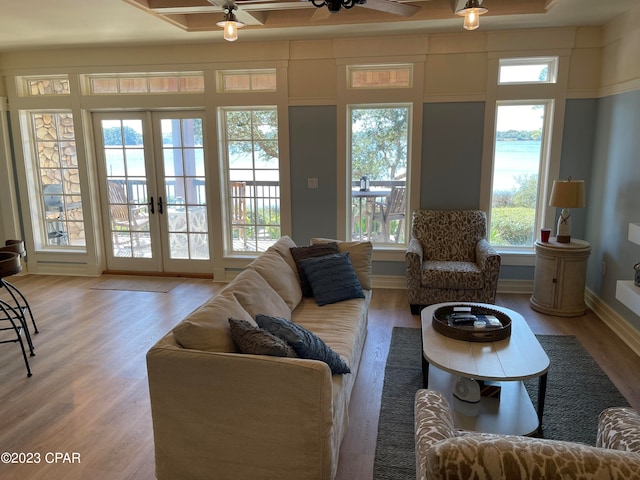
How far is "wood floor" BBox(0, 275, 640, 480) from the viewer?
2.33 metres

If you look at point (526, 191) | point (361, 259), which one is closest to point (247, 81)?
point (361, 259)

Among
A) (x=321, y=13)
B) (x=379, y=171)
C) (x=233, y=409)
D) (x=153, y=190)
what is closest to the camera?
(x=233, y=409)

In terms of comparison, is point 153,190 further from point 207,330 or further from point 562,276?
point 562,276

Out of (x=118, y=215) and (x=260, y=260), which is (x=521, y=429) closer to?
(x=260, y=260)

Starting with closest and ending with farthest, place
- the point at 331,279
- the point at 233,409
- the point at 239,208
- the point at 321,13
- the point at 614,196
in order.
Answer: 1. the point at 233,409
2. the point at 321,13
3. the point at 331,279
4. the point at 614,196
5. the point at 239,208

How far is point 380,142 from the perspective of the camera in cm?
493

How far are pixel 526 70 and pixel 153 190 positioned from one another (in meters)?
4.40

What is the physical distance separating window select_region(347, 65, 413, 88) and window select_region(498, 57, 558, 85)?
3.08 ft

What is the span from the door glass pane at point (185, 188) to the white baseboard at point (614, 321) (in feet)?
13.9

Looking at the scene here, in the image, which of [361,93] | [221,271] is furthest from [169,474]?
[361,93]

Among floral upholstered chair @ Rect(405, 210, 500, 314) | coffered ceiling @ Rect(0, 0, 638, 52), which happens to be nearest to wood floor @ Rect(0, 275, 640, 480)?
floral upholstered chair @ Rect(405, 210, 500, 314)

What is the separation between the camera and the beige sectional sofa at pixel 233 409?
1816mm

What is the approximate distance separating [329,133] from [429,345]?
9.71 feet

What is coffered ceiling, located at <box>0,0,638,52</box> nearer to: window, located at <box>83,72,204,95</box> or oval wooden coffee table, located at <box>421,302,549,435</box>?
window, located at <box>83,72,204,95</box>
